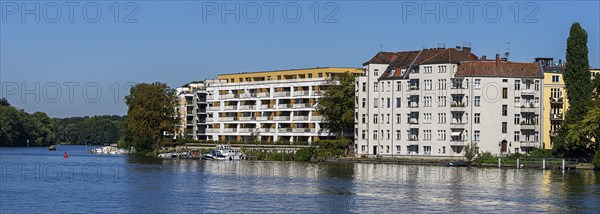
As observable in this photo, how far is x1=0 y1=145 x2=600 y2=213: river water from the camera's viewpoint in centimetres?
5825

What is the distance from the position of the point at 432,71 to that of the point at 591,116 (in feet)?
85.1

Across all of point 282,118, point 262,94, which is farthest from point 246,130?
point 282,118

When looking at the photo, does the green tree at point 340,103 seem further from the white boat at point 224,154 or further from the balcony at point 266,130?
the balcony at point 266,130

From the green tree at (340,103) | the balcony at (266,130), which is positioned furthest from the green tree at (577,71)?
the balcony at (266,130)

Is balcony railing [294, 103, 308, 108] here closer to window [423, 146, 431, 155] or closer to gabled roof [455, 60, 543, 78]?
window [423, 146, 431, 155]

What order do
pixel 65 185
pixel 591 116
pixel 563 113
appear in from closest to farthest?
1. pixel 65 185
2. pixel 591 116
3. pixel 563 113

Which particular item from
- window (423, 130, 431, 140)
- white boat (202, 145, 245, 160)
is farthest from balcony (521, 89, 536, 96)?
white boat (202, 145, 245, 160)

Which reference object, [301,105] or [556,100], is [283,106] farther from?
[556,100]

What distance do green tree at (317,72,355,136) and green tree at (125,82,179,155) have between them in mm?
31076

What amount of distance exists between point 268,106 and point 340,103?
25.9 meters

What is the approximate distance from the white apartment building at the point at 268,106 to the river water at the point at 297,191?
49929mm

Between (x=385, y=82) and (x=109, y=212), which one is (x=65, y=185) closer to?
(x=109, y=212)

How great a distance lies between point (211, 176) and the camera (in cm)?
9038

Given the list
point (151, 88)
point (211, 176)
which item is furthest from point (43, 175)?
point (151, 88)
